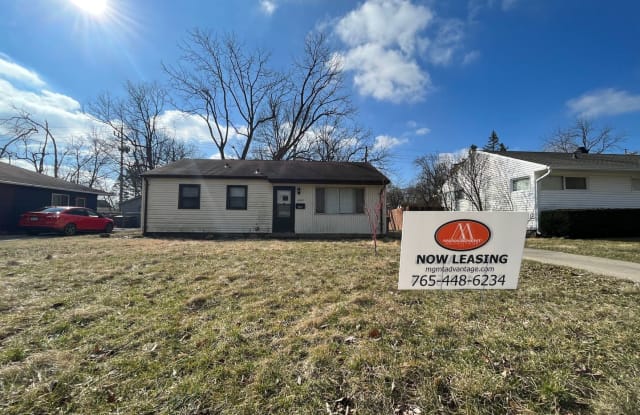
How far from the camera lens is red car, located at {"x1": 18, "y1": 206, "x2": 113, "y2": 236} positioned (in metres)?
12.2

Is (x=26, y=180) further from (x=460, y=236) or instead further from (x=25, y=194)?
(x=460, y=236)

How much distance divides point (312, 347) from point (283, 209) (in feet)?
34.2

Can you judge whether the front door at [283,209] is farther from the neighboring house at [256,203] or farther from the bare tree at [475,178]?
the bare tree at [475,178]

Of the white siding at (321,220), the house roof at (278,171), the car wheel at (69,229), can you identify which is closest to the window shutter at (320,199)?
the white siding at (321,220)

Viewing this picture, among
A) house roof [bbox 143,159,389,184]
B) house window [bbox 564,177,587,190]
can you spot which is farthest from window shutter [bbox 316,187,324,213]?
house window [bbox 564,177,587,190]

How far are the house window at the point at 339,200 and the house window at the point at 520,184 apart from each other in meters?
8.62

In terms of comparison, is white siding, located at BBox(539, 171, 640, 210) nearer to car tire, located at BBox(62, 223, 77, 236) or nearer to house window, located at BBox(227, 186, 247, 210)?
house window, located at BBox(227, 186, 247, 210)

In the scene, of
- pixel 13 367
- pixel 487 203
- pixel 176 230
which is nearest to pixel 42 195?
pixel 176 230

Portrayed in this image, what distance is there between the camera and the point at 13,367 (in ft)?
7.12

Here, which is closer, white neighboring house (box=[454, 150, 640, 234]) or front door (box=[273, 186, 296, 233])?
front door (box=[273, 186, 296, 233])

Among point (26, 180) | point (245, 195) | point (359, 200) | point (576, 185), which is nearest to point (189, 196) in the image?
point (245, 195)

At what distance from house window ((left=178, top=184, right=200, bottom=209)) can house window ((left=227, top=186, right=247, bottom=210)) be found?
1.38 metres

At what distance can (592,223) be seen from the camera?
11.6 m

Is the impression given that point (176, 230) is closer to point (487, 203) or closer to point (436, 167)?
point (487, 203)
